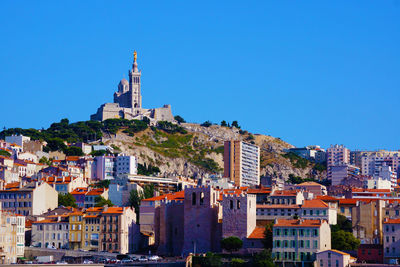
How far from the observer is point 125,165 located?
164750 millimetres

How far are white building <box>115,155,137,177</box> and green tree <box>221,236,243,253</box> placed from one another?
68800 millimetres

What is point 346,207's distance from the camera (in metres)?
114

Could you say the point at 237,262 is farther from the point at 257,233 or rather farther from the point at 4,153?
the point at 4,153

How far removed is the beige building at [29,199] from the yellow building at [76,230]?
1190 cm

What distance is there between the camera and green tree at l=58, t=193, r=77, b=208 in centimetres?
12694

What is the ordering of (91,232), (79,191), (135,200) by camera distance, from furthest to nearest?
(79,191), (135,200), (91,232)

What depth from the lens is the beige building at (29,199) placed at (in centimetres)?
12038

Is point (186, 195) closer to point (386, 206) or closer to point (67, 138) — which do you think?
point (386, 206)

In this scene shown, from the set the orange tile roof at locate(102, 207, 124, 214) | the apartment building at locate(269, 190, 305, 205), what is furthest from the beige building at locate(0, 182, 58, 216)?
the apartment building at locate(269, 190, 305, 205)

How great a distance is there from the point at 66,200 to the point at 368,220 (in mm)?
46560

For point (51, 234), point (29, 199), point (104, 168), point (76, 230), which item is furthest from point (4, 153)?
point (76, 230)

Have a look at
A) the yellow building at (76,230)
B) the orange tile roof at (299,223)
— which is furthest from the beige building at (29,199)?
the orange tile roof at (299,223)

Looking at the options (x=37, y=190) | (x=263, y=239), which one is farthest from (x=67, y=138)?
(x=263, y=239)

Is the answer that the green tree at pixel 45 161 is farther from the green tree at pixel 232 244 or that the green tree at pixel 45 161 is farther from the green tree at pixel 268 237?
the green tree at pixel 268 237
